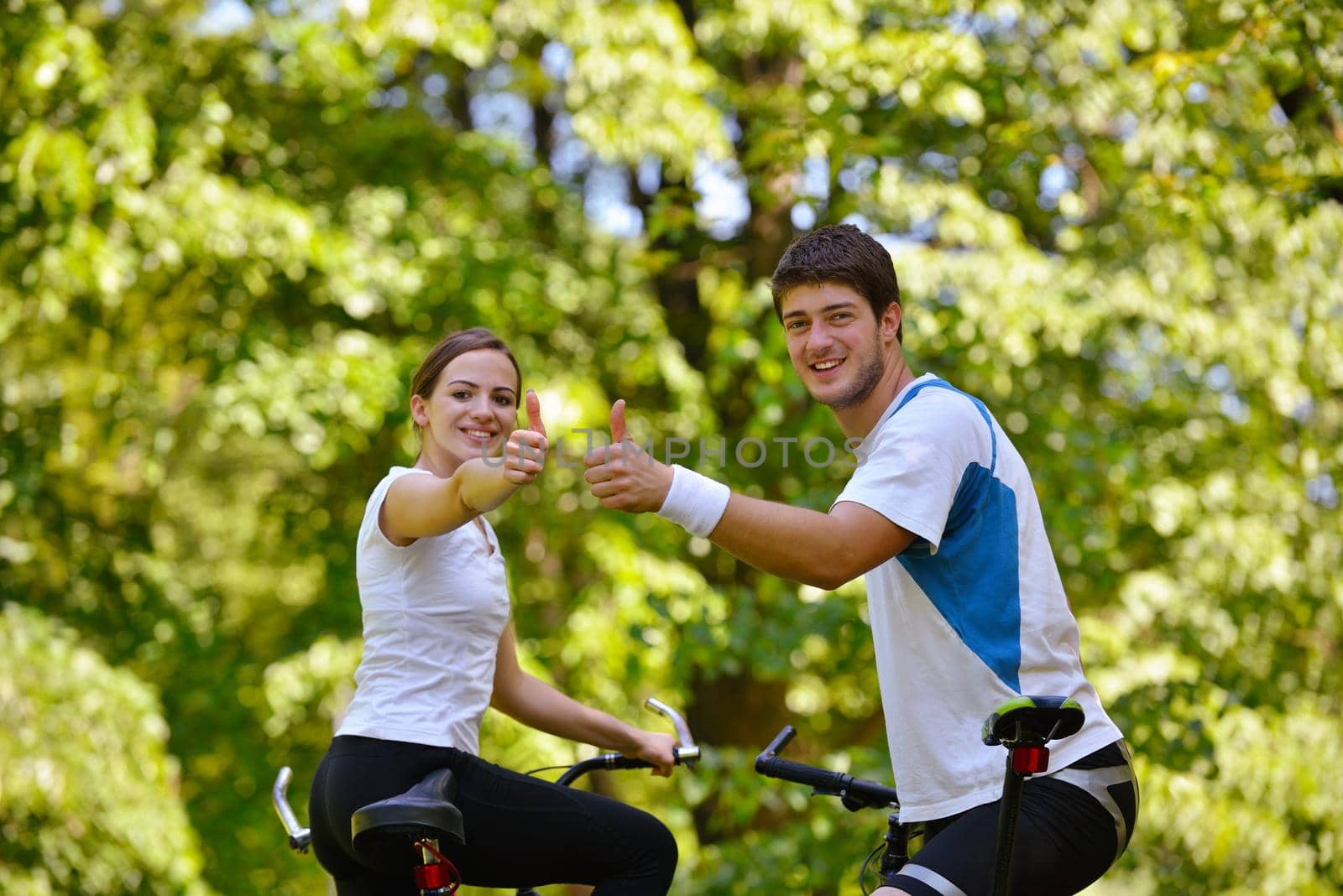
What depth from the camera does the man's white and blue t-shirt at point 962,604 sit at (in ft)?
8.16

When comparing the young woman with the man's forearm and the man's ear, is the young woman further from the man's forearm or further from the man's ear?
the man's ear

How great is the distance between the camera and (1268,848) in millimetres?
8250

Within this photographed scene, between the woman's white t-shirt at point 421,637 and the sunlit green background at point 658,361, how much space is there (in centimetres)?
342

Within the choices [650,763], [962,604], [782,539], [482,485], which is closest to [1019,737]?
[962,604]

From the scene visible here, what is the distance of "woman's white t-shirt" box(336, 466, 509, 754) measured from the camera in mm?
2822

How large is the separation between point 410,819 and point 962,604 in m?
1.09

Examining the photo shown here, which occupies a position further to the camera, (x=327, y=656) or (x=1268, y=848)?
(x=327, y=656)

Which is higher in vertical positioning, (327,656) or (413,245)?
(413,245)

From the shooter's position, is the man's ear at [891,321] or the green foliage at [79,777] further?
the green foliage at [79,777]

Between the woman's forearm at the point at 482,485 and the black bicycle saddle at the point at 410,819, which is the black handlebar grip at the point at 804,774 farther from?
the woman's forearm at the point at 482,485

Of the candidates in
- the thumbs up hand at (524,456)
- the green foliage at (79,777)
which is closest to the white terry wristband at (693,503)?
the thumbs up hand at (524,456)

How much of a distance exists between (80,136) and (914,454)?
7148 mm

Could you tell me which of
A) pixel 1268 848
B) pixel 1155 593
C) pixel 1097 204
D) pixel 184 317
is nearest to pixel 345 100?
pixel 184 317

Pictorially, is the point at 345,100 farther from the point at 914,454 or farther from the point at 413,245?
the point at 914,454
